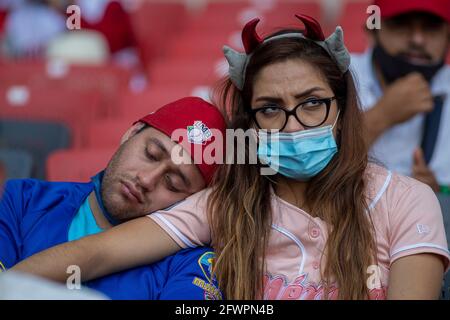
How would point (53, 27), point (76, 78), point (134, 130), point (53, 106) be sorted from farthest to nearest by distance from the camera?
1. point (53, 27)
2. point (76, 78)
3. point (53, 106)
4. point (134, 130)

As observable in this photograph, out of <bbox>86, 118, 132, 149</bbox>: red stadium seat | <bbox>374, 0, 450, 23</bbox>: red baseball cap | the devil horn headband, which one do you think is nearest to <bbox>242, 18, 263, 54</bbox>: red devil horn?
the devil horn headband

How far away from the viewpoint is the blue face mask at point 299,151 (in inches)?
92.5

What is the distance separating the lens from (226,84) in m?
2.62

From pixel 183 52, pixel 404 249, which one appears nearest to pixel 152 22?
pixel 183 52

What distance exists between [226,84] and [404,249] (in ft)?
2.55

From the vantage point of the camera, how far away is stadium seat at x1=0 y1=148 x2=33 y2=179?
132 inches

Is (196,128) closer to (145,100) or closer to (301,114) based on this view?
(301,114)

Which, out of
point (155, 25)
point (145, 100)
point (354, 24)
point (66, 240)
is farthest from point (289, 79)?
point (155, 25)

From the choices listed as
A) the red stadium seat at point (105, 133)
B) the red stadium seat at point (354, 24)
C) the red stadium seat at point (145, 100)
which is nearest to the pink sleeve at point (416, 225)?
the red stadium seat at point (105, 133)

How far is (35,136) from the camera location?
3.89 metres

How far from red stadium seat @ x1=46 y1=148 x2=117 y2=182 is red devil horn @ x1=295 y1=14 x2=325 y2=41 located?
1246mm

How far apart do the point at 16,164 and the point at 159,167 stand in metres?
1.08

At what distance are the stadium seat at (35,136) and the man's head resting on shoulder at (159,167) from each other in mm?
1338

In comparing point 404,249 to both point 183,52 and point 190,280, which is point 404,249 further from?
point 183,52
